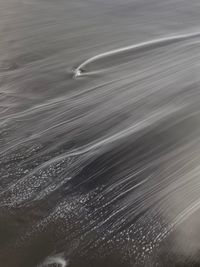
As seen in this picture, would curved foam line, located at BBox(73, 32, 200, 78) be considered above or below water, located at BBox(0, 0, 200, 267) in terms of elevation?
above

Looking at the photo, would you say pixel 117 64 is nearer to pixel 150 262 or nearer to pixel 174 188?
pixel 174 188

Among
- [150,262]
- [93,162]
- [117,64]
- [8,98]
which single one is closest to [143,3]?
[117,64]

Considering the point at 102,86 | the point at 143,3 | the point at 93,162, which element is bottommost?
the point at 93,162

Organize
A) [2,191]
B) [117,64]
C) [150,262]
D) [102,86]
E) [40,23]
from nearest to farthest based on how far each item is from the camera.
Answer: [150,262]
[2,191]
[102,86]
[117,64]
[40,23]

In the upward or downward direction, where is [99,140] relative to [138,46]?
downward

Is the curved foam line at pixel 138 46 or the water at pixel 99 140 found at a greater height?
the curved foam line at pixel 138 46

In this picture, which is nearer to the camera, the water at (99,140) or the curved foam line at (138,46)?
the water at (99,140)

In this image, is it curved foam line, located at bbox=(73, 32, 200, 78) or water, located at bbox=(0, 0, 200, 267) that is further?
curved foam line, located at bbox=(73, 32, 200, 78)

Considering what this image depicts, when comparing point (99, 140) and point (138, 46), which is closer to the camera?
point (99, 140)
